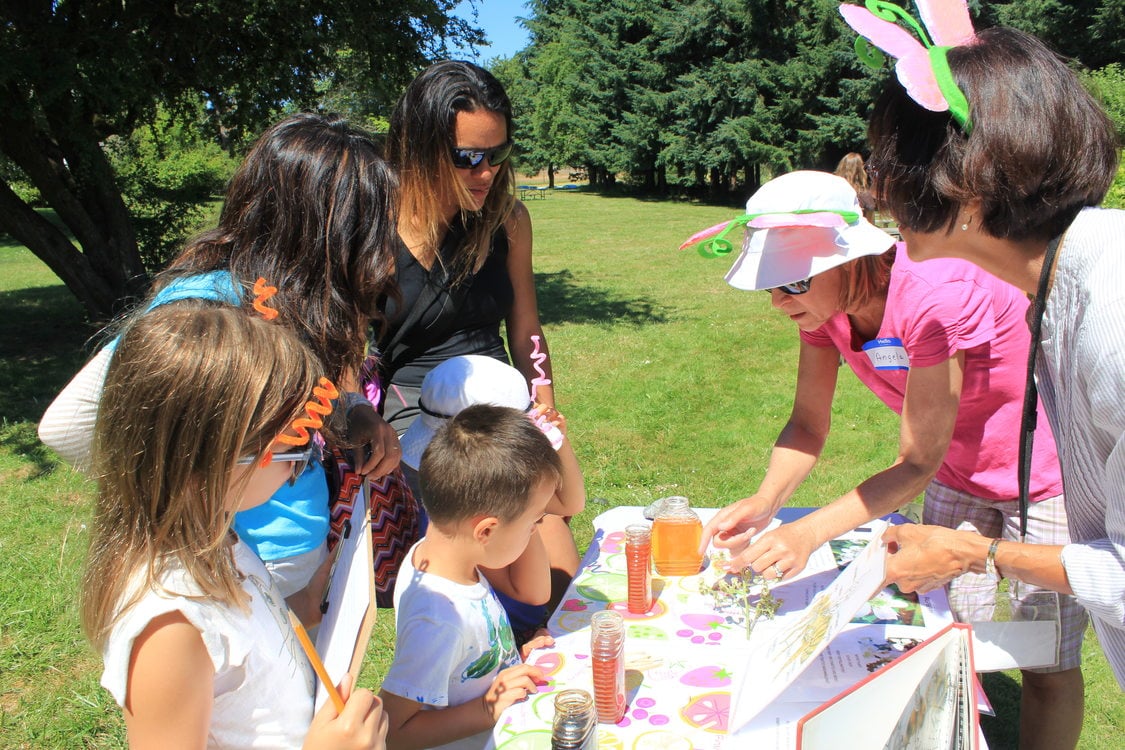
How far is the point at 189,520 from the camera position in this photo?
1.32 m

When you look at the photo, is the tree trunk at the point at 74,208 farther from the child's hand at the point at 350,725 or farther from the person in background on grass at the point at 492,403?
the child's hand at the point at 350,725

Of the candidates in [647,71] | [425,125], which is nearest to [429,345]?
[425,125]

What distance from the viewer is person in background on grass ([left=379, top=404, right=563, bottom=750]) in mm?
1797

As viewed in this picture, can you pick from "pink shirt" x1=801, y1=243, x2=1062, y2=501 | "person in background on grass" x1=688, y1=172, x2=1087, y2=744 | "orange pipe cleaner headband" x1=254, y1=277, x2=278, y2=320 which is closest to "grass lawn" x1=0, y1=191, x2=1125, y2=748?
"orange pipe cleaner headband" x1=254, y1=277, x2=278, y2=320

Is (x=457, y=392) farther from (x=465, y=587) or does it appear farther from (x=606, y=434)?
(x=606, y=434)

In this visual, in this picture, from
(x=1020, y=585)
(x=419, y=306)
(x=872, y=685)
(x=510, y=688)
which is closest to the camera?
(x=872, y=685)

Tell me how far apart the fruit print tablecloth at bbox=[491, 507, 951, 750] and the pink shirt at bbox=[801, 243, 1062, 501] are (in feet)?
1.16

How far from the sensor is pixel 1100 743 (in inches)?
109

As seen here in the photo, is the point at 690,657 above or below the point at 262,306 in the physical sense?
below

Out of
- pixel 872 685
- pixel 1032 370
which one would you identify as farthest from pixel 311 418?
pixel 1032 370

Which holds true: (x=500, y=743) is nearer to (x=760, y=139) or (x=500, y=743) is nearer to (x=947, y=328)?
(x=947, y=328)

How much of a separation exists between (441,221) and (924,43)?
1457mm

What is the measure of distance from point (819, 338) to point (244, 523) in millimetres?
1575

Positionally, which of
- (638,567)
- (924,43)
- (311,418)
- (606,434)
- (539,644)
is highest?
(924,43)
